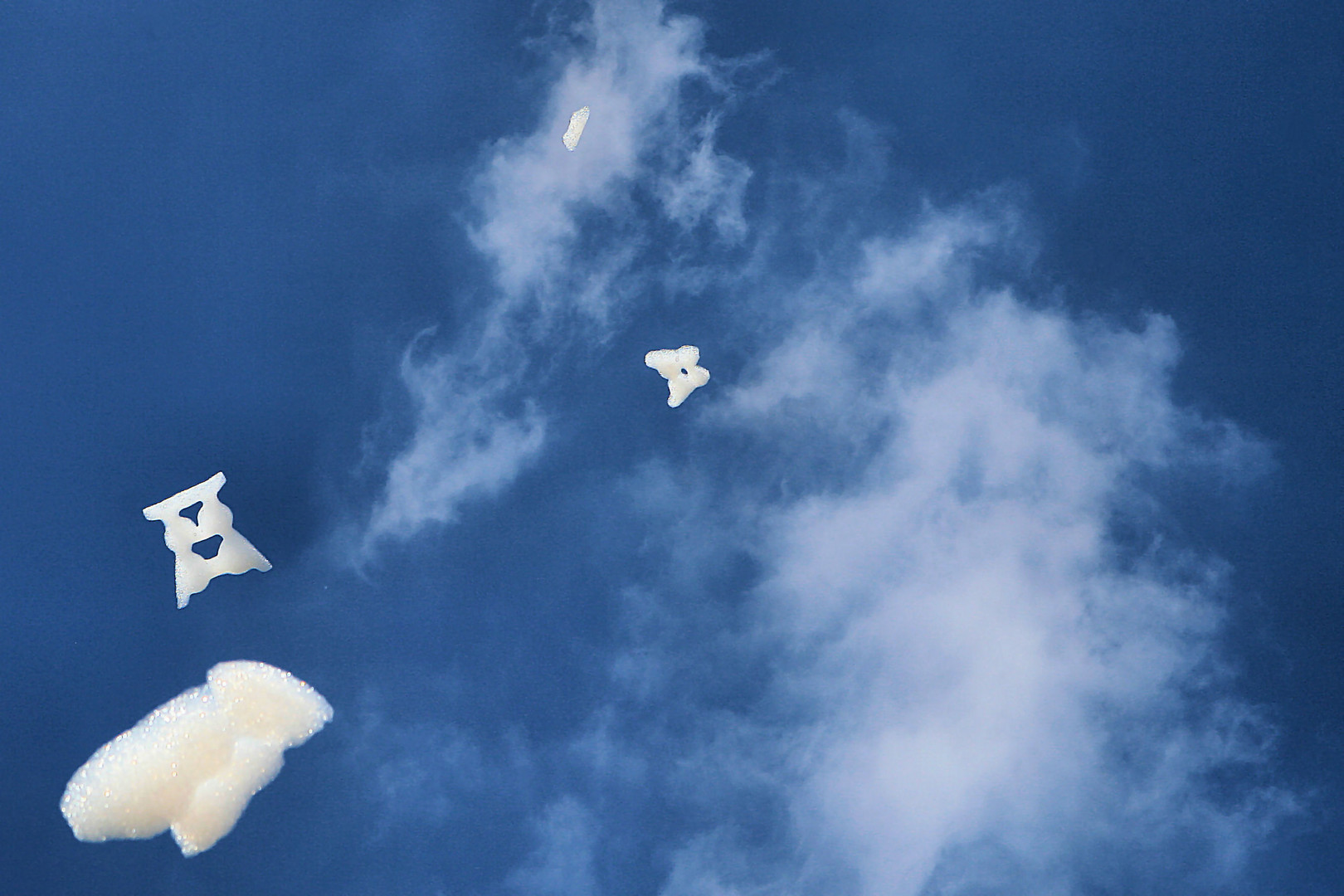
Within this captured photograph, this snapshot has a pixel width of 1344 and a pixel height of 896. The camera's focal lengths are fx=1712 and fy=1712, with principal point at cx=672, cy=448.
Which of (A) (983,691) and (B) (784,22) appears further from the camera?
(B) (784,22)

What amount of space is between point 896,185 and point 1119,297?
21.6 m

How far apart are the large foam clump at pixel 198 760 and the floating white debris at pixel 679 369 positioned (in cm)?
4002

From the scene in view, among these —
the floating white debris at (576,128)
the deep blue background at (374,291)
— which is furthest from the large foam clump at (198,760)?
the floating white debris at (576,128)

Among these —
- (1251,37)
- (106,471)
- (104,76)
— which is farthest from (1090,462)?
(104,76)

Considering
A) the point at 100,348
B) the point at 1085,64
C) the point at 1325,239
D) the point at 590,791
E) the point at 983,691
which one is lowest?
the point at 590,791

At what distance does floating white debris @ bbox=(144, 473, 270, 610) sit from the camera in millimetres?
144375

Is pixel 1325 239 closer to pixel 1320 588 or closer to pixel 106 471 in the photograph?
pixel 1320 588

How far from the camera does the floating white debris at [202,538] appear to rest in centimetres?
14438

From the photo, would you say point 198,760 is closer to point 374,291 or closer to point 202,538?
point 202,538

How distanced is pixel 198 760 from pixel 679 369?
52526 mm

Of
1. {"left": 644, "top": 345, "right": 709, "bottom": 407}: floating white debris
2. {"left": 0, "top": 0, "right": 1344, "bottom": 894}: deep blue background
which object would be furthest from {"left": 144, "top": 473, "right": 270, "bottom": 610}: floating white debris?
{"left": 644, "top": 345, "right": 709, "bottom": 407}: floating white debris

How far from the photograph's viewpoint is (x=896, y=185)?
495 ft

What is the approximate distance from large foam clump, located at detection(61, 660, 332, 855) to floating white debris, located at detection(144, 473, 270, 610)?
8.29m

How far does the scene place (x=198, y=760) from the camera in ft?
474
